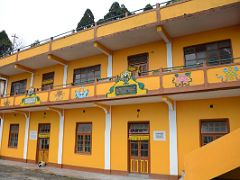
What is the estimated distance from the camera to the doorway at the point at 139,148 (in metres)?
11.4

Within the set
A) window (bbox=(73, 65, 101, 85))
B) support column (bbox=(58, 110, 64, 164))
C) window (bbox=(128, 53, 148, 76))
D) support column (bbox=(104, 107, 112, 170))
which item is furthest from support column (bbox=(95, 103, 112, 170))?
support column (bbox=(58, 110, 64, 164))

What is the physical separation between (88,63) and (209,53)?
7.73 metres

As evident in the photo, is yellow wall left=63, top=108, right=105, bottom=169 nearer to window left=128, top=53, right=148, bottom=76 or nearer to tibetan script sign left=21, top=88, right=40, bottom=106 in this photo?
tibetan script sign left=21, top=88, right=40, bottom=106

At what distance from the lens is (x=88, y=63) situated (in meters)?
14.8

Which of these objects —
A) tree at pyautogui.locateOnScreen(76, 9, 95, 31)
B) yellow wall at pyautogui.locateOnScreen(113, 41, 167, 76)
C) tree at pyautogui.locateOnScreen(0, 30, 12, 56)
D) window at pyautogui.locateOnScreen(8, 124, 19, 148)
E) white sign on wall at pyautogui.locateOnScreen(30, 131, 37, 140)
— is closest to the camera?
yellow wall at pyautogui.locateOnScreen(113, 41, 167, 76)

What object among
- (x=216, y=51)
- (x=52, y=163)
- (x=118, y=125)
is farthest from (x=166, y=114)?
(x=52, y=163)

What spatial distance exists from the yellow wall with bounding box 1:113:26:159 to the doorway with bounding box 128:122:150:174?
10.0 meters

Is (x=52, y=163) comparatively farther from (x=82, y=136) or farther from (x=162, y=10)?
(x=162, y=10)

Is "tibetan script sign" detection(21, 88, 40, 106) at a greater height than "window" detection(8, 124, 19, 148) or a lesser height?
greater

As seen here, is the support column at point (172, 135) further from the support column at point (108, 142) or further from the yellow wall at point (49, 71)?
the yellow wall at point (49, 71)

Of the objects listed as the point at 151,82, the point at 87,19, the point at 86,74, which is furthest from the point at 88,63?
the point at 87,19

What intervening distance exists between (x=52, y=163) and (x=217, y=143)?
11.5 m

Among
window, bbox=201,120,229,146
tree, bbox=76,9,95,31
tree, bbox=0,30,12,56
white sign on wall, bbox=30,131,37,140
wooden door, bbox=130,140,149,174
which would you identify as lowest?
wooden door, bbox=130,140,149,174

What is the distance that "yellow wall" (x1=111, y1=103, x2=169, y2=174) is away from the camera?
1091cm
